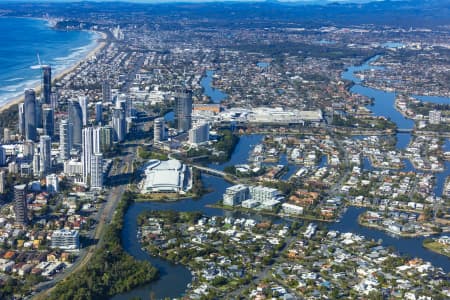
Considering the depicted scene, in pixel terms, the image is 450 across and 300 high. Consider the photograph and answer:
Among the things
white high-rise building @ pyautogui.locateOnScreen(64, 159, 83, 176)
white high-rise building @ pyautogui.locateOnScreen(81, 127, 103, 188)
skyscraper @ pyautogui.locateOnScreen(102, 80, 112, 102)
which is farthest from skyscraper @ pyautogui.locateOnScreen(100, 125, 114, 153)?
skyscraper @ pyautogui.locateOnScreen(102, 80, 112, 102)

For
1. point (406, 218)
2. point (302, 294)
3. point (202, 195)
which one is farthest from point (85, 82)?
point (302, 294)

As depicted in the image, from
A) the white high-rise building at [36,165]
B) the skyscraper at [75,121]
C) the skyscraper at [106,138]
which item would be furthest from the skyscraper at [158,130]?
the white high-rise building at [36,165]

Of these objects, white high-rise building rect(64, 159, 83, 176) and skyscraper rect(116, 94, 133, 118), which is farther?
skyscraper rect(116, 94, 133, 118)

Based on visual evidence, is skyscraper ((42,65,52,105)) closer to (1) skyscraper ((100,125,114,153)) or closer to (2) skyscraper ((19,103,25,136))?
(2) skyscraper ((19,103,25,136))

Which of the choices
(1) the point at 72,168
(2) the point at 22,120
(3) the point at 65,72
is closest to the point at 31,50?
(3) the point at 65,72

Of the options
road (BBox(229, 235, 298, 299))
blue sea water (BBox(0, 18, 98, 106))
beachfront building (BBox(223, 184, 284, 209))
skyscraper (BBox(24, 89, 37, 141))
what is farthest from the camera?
blue sea water (BBox(0, 18, 98, 106))

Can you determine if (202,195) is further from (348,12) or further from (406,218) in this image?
(348,12)

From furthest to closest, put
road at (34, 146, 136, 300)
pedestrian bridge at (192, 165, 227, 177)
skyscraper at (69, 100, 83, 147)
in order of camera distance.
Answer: skyscraper at (69, 100, 83, 147) < pedestrian bridge at (192, 165, 227, 177) < road at (34, 146, 136, 300)
